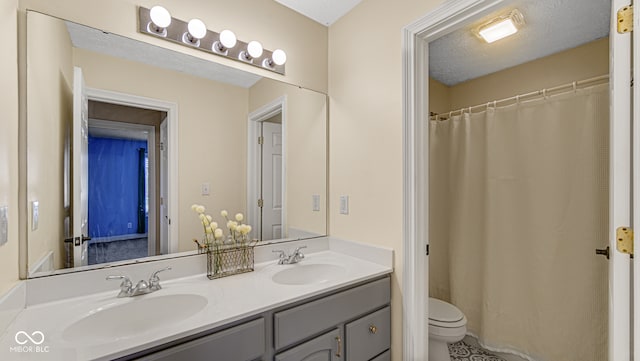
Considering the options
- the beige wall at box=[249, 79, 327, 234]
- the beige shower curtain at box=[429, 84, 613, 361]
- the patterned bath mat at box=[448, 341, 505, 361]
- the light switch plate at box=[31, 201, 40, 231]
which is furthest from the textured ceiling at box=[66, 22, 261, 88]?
the patterned bath mat at box=[448, 341, 505, 361]

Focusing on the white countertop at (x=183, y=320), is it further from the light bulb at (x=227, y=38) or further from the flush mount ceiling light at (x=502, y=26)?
the flush mount ceiling light at (x=502, y=26)

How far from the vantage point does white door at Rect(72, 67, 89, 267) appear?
1.20m

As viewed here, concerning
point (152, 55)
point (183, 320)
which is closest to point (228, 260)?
point (183, 320)

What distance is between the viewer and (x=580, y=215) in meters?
1.78

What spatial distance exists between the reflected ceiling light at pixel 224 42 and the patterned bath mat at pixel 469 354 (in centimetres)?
261

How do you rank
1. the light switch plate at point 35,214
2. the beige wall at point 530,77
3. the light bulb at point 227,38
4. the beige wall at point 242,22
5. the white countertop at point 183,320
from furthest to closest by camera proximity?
the beige wall at point 530,77, the light bulb at point 227,38, the beige wall at point 242,22, the light switch plate at point 35,214, the white countertop at point 183,320

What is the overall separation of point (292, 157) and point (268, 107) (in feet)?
1.18

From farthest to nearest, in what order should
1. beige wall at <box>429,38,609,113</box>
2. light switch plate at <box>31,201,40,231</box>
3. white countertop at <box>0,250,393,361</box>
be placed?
1. beige wall at <box>429,38,609,113</box>
2. light switch plate at <box>31,201,40,231</box>
3. white countertop at <box>0,250,393,361</box>

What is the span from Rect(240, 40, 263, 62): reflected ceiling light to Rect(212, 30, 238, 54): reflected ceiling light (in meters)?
0.09

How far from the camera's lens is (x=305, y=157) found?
1.94 metres

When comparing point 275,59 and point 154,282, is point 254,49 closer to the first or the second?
point 275,59

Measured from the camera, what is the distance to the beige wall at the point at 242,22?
1.19 metres

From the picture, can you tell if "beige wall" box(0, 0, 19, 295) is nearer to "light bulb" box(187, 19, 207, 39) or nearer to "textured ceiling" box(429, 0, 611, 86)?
"light bulb" box(187, 19, 207, 39)

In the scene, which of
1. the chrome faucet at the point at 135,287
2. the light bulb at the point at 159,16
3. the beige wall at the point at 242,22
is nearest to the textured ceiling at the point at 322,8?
the beige wall at the point at 242,22
